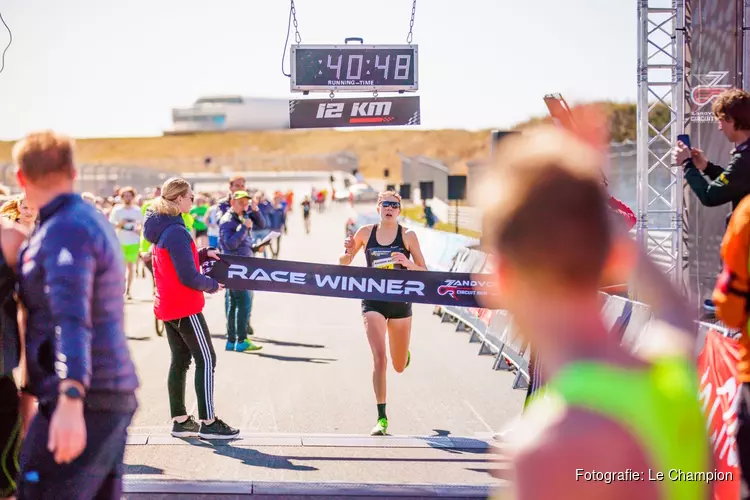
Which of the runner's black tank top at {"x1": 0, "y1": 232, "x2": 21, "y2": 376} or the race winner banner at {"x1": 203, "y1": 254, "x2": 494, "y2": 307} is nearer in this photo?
the runner's black tank top at {"x1": 0, "y1": 232, "x2": 21, "y2": 376}

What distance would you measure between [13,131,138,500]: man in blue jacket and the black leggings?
378 centimetres

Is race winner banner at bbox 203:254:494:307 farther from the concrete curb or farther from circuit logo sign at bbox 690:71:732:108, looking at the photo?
circuit logo sign at bbox 690:71:732:108

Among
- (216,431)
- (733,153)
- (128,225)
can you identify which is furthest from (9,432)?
(128,225)

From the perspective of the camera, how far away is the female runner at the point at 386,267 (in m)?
7.63

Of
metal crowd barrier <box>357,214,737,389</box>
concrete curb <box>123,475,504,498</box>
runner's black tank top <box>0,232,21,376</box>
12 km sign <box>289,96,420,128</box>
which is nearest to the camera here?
runner's black tank top <box>0,232,21,376</box>

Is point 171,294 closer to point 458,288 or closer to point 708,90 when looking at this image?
point 458,288

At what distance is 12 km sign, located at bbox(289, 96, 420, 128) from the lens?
31.0 feet

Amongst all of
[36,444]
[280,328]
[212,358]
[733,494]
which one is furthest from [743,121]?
[280,328]

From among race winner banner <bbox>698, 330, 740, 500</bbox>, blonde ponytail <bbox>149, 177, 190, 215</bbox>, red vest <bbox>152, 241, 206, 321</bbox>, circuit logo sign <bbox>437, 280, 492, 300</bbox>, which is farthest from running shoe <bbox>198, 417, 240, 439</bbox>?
race winner banner <bbox>698, 330, 740, 500</bbox>

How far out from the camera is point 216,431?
742 centimetres

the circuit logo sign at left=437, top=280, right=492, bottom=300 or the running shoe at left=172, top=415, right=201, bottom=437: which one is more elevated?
the circuit logo sign at left=437, top=280, right=492, bottom=300

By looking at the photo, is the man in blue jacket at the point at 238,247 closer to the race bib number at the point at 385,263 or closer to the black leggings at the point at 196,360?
the race bib number at the point at 385,263

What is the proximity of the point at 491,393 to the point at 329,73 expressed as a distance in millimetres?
3924

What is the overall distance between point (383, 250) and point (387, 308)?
548 mm
